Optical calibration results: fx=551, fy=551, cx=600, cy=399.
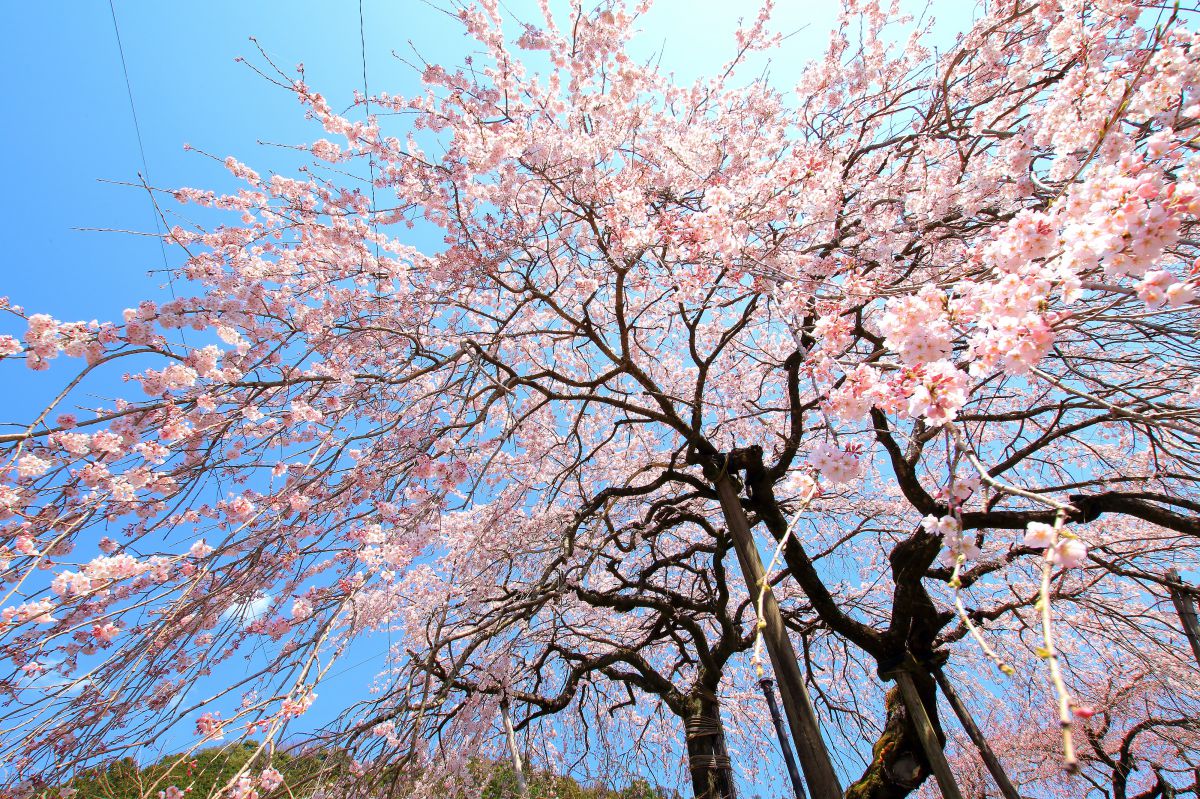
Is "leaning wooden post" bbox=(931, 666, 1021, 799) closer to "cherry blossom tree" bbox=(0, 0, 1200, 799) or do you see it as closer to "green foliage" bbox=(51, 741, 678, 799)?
"cherry blossom tree" bbox=(0, 0, 1200, 799)

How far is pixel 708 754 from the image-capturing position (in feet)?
16.5

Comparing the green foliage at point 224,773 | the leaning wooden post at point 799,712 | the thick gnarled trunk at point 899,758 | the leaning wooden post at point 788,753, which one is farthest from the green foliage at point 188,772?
the thick gnarled trunk at point 899,758

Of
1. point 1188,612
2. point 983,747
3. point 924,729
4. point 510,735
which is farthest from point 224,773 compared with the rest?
point 1188,612

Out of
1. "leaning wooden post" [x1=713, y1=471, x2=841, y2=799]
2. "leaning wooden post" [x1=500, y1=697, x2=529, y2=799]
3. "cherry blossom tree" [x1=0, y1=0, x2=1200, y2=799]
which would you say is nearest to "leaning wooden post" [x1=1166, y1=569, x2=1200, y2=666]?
"cherry blossom tree" [x1=0, y1=0, x2=1200, y2=799]

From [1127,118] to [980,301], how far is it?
1.33 m

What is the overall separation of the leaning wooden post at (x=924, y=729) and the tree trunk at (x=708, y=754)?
5.42 feet

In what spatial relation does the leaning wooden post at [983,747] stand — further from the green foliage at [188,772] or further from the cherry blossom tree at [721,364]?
the green foliage at [188,772]

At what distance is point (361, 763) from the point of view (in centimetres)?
321

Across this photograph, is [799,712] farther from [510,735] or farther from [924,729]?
[510,735]

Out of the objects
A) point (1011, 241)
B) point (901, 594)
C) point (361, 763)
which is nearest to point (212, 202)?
point (361, 763)

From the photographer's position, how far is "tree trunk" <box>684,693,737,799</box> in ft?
16.0

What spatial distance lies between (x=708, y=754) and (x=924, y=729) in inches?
77.3

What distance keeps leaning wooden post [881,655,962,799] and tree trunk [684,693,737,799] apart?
165cm

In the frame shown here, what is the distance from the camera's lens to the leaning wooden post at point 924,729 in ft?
12.2
